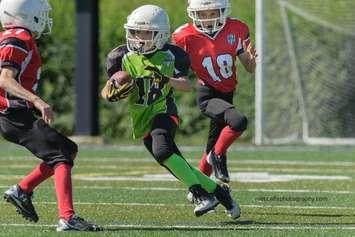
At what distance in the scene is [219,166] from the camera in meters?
9.21

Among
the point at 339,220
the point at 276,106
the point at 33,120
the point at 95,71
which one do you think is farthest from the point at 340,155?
the point at 33,120

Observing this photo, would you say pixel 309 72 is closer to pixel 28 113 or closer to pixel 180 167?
pixel 180 167

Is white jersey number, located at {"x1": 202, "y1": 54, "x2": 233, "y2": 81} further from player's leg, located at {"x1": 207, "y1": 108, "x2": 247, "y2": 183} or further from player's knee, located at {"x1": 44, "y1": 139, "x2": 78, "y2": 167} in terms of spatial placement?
player's knee, located at {"x1": 44, "y1": 139, "x2": 78, "y2": 167}

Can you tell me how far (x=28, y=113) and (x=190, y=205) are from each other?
189 centimetres

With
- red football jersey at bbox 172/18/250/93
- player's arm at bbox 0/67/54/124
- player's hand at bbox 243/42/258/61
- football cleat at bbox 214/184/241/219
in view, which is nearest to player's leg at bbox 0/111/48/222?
player's arm at bbox 0/67/54/124

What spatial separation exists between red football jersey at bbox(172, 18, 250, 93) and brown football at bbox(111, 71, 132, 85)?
187cm

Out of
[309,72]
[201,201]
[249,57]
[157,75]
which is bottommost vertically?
[309,72]

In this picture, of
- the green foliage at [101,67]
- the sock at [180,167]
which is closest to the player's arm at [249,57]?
→ the sock at [180,167]

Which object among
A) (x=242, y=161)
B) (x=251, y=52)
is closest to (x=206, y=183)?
(x=251, y=52)

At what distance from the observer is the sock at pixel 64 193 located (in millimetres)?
7207

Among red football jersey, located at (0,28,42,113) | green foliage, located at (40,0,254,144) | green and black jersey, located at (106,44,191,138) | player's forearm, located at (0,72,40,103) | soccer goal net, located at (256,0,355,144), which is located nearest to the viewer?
player's forearm, located at (0,72,40,103)

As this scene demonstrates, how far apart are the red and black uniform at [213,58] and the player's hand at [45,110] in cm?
256

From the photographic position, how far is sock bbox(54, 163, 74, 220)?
7.21m

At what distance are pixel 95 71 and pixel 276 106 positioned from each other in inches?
99.9
